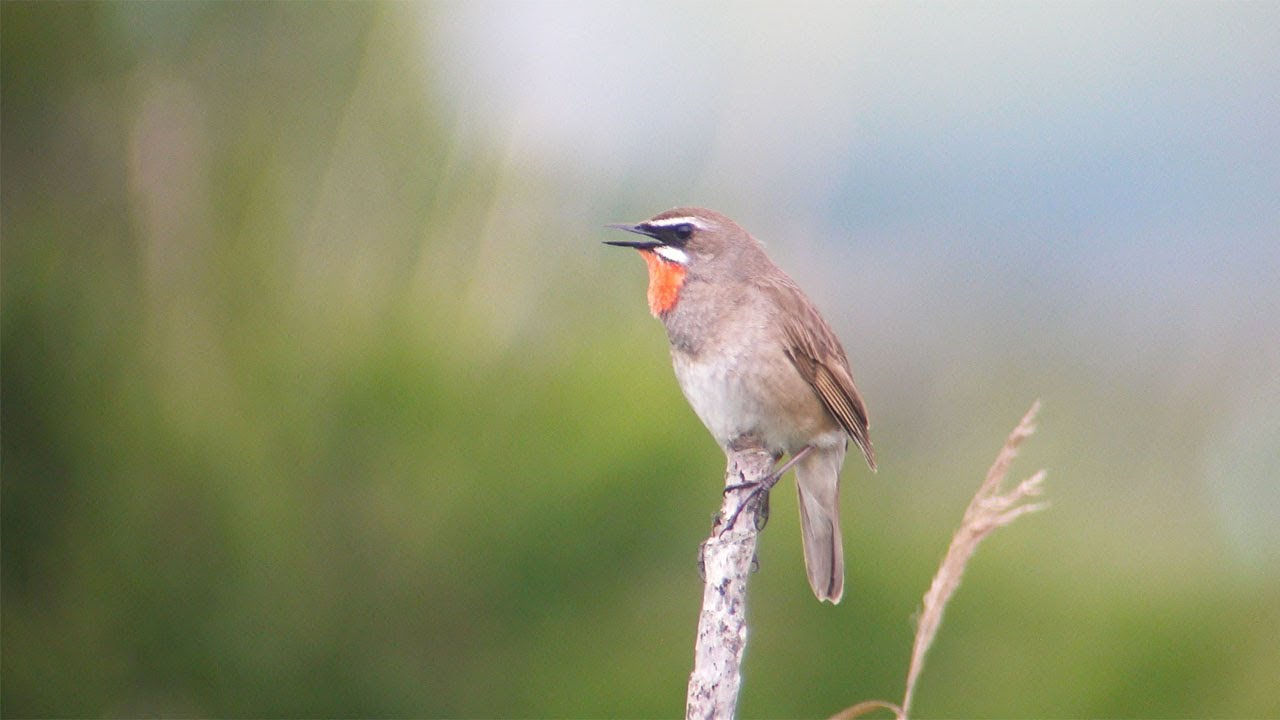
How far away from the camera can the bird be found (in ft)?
11.2

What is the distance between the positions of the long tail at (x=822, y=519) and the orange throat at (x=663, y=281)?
53cm

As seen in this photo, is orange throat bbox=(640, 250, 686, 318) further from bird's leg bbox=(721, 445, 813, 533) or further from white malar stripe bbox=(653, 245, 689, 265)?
bird's leg bbox=(721, 445, 813, 533)

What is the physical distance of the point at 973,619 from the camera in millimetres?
3725

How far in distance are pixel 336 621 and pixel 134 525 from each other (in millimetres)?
556

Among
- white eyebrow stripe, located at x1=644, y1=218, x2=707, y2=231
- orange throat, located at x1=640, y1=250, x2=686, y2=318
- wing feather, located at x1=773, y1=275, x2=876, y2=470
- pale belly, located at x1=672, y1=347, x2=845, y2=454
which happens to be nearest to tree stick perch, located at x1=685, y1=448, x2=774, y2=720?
pale belly, located at x1=672, y1=347, x2=845, y2=454

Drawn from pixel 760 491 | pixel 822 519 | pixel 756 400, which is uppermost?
pixel 756 400

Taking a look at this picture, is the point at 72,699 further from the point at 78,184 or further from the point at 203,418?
the point at 78,184

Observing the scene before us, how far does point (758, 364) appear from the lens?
3.46 m

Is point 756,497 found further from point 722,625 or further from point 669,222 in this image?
point 669,222

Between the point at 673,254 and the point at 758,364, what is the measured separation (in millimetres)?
376

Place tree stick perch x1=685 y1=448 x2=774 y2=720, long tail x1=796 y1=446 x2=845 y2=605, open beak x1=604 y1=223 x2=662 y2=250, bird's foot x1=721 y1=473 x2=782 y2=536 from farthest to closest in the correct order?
open beak x1=604 y1=223 x2=662 y2=250 → long tail x1=796 y1=446 x2=845 y2=605 → bird's foot x1=721 y1=473 x2=782 y2=536 → tree stick perch x1=685 y1=448 x2=774 y2=720

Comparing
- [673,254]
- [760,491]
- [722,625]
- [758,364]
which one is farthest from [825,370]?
[722,625]

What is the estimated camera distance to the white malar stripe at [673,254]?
3.56 metres

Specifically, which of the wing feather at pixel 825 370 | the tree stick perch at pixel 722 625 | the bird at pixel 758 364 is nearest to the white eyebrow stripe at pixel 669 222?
the bird at pixel 758 364
